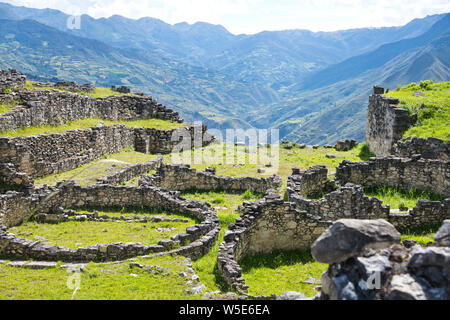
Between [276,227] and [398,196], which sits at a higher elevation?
[398,196]

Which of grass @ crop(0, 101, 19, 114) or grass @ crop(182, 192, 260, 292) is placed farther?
grass @ crop(0, 101, 19, 114)

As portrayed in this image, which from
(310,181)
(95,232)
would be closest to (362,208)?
(310,181)

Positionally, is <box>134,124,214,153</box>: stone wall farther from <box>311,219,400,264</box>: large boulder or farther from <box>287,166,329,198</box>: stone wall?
<box>311,219,400,264</box>: large boulder

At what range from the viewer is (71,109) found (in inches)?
1258

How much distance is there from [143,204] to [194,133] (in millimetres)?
17358

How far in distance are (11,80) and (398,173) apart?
2340cm

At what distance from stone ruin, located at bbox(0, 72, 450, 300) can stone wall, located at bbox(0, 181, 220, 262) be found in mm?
44

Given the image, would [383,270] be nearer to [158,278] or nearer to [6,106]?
[158,278]

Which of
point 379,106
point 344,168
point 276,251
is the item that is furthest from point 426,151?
point 276,251

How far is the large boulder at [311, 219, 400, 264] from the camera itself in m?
7.86

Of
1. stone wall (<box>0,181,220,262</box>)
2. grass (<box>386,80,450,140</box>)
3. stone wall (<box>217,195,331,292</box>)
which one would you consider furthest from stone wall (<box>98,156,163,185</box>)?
grass (<box>386,80,450,140</box>)

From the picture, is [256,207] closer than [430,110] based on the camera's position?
Yes
